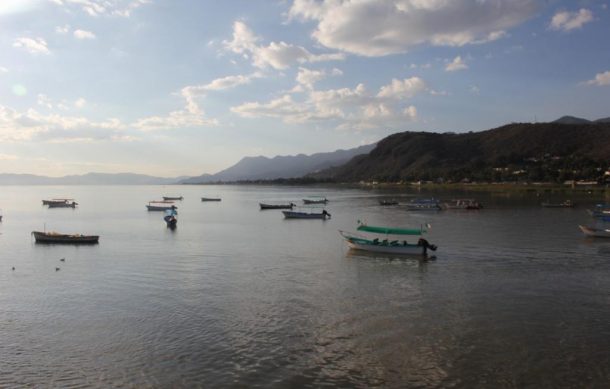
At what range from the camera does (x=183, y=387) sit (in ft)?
55.9

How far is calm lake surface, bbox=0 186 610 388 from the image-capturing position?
18219mm

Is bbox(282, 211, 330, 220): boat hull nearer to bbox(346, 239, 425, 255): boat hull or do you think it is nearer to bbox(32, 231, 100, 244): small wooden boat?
bbox(32, 231, 100, 244): small wooden boat

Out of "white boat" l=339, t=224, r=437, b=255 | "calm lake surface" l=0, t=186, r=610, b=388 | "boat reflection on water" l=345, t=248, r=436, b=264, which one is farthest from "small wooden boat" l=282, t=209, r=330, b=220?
"boat reflection on water" l=345, t=248, r=436, b=264

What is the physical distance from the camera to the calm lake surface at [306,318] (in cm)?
1822

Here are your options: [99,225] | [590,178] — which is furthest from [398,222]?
[590,178]

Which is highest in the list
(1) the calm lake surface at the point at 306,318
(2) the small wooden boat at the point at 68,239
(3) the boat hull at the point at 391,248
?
(2) the small wooden boat at the point at 68,239

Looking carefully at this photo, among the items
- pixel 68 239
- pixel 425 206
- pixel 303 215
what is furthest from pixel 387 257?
pixel 425 206

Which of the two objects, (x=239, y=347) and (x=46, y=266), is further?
(x=46, y=266)

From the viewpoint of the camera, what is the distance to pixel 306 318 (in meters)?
24.8

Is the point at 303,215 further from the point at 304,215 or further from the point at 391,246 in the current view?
the point at 391,246

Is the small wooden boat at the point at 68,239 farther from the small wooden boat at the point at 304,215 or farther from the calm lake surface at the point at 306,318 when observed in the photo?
the small wooden boat at the point at 304,215

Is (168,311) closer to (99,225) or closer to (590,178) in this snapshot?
(99,225)

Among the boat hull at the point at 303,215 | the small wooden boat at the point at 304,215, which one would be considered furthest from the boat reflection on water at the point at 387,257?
the boat hull at the point at 303,215

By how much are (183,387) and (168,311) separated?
9800 millimetres
